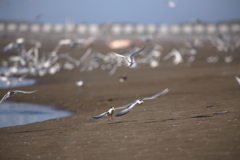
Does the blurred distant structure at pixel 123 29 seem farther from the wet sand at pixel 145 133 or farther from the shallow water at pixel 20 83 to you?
the wet sand at pixel 145 133

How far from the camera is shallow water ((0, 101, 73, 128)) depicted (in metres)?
13.5

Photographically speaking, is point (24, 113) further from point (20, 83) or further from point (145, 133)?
point (20, 83)

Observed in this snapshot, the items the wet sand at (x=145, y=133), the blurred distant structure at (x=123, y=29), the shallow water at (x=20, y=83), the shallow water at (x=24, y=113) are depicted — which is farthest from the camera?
the blurred distant structure at (x=123, y=29)

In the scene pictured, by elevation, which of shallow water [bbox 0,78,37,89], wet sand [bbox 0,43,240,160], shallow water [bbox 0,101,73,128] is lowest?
wet sand [bbox 0,43,240,160]

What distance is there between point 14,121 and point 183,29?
315 feet

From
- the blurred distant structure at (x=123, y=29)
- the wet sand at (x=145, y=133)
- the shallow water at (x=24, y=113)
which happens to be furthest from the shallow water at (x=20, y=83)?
the blurred distant structure at (x=123, y=29)

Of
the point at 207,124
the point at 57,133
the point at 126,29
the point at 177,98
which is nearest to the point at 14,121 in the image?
the point at 57,133

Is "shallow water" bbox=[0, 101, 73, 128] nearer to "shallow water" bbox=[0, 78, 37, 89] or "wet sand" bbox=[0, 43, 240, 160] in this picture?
"wet sand" bbox=[0, 43, 240, 160]

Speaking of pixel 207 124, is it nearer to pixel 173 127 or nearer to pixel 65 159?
pixel 173 127

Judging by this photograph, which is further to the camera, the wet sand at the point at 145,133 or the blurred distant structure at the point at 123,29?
the blurred distant structure at the point at 123,29

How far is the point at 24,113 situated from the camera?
15211 millimetres

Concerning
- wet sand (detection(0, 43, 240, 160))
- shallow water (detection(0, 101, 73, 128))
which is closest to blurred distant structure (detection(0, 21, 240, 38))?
shallow water (detection(0, 101, 73, 128))

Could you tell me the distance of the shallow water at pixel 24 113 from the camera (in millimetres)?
13469

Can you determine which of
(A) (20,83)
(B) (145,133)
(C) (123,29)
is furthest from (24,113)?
(C) (123,29)
